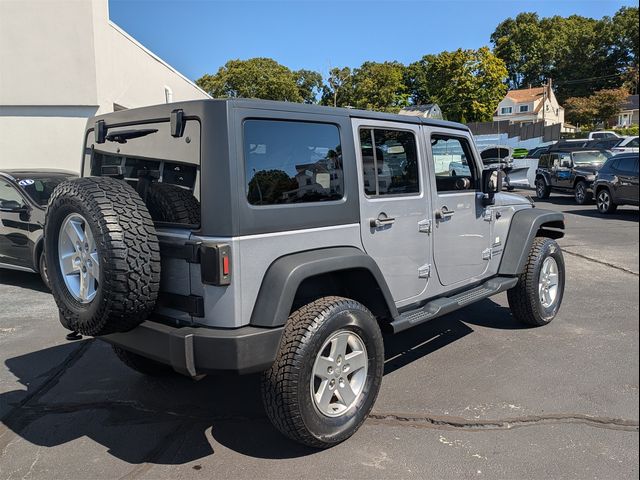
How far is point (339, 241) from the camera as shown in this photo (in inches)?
130

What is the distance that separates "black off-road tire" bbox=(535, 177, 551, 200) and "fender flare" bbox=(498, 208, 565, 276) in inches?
586

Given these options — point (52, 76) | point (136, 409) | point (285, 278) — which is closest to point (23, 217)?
point (136, 409)

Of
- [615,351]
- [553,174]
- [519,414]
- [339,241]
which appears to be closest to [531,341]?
[615,351]

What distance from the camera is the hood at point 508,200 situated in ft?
16.2

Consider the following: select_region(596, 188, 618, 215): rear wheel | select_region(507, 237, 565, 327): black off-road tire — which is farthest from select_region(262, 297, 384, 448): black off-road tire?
select_region(596, 188, 618, 215): rear wheel

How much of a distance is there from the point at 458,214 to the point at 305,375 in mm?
2103

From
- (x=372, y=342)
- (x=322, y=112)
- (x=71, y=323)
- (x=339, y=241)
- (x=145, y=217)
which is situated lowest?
(x=372, y=342)

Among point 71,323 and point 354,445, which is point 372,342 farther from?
point 71,323

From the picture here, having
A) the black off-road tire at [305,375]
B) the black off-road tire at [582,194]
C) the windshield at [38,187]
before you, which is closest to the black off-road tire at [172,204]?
the black off-road tire at [305,375]

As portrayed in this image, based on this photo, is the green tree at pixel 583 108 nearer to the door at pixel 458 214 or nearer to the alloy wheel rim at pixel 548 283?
the alloy wheel rim at pixel 548 283

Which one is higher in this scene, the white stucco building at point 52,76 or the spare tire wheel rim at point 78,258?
the white stucco building at point 52,76

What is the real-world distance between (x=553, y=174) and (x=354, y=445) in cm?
1709

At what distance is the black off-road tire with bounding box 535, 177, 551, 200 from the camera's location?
18.9 m

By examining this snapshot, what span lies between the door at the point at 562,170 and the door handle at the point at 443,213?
584 inches
